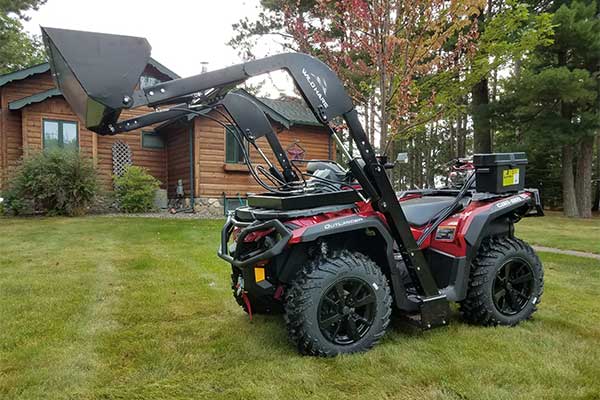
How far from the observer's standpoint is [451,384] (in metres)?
2.25

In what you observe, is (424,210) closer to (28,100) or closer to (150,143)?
(28,100)

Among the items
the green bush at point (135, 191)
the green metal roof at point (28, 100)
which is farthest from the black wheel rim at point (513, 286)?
the green metal roof at point (28, 100)

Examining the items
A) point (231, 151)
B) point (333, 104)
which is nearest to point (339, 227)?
point (333, 104)

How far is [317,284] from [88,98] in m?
1.54

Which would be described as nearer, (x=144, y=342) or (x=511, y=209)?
(x=144, y=342)

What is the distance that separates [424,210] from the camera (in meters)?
3.26

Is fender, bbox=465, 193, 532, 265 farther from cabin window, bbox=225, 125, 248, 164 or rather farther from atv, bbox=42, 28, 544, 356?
cabin window, bbox=225, 125, 248, 164

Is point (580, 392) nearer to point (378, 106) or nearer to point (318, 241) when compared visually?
point (318, 241)

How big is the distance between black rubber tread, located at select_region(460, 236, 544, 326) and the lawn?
0.29 ft

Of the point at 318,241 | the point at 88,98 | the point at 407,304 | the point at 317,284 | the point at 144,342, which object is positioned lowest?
the point at 144,342

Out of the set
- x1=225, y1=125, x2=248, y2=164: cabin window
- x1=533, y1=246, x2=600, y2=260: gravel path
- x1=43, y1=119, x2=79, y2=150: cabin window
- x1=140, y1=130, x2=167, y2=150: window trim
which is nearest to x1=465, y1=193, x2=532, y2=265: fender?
x1=533, y1=246, x2=600, y2=260: gravel path

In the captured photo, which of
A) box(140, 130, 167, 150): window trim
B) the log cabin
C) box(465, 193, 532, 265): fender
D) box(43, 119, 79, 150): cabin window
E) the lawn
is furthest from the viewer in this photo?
box(140, 130, 167, 150): window trim

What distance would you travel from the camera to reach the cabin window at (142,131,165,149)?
589 inches

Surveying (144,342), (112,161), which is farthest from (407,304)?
(112,161)
